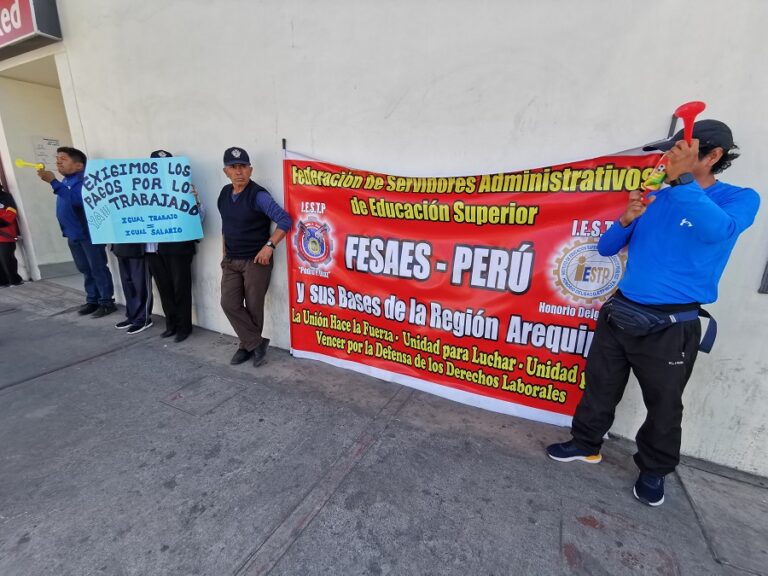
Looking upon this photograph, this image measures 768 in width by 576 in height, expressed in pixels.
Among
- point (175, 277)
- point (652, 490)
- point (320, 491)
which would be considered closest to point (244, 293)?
point (175, 277)

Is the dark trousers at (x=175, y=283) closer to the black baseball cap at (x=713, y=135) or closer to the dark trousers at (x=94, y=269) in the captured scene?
the dark trousers at (x=94, y=269)

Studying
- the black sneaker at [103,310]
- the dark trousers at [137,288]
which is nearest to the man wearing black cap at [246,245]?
the dark trousers at [137,288]

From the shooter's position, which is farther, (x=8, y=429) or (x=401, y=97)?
(x=401, y=97)

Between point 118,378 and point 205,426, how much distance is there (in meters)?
1.27

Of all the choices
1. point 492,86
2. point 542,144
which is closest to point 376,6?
point 492,86

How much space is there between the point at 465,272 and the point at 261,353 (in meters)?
2.20

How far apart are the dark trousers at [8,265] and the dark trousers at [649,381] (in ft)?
26.8

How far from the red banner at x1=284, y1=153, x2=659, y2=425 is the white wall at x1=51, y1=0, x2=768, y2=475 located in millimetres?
210

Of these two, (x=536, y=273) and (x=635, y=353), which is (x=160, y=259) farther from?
(x=635, y=353)

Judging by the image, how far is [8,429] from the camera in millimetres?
2557

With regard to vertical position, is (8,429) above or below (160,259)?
below

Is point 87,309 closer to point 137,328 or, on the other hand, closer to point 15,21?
point 137,328

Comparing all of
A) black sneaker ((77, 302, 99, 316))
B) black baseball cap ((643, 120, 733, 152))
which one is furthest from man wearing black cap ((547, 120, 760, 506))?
black sneaker ((77, 302, 99, 316))

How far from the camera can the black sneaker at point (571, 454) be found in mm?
2334
